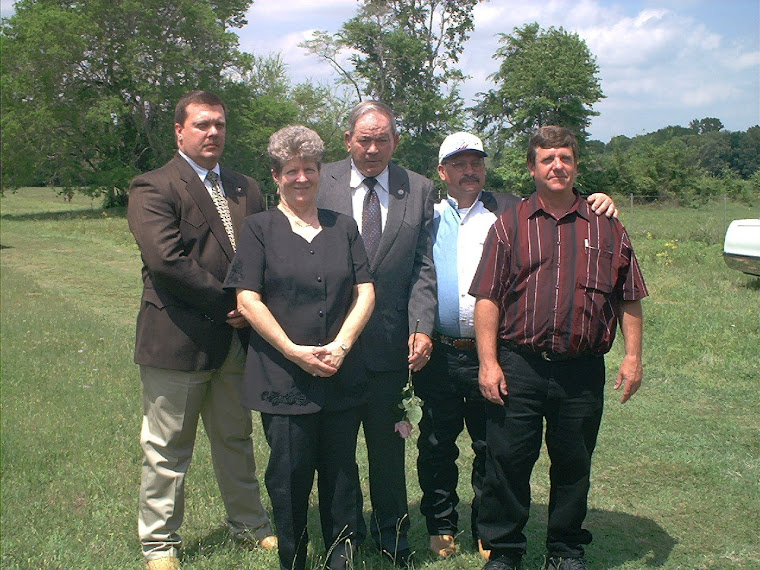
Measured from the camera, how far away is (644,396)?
6.65 meters

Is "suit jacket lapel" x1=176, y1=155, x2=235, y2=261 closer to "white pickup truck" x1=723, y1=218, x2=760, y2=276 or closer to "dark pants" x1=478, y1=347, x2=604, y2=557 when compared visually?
"dark pants" x1=478, y1=347, x2=604, y2=557

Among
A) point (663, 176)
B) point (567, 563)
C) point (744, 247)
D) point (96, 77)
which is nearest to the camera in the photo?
point (567, 563)

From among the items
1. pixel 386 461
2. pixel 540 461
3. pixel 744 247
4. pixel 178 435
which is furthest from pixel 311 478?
pixel 744 247

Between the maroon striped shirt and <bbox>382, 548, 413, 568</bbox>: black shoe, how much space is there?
1220 millimetres

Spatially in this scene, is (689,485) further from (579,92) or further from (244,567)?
(579,92)

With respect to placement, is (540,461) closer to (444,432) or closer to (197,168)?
(444,432)

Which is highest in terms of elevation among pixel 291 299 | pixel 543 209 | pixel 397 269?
pixel 543 209

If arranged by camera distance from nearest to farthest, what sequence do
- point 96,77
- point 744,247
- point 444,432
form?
1. point 444,432
2. point 744,247
3. point 96,77

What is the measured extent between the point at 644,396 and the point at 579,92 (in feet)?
142

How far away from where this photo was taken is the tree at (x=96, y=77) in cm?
3453

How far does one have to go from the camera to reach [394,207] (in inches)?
152

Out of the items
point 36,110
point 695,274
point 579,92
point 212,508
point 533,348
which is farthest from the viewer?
point 579,92

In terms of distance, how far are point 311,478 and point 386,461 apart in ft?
1.61

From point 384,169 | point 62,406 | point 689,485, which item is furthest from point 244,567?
point 62,406
